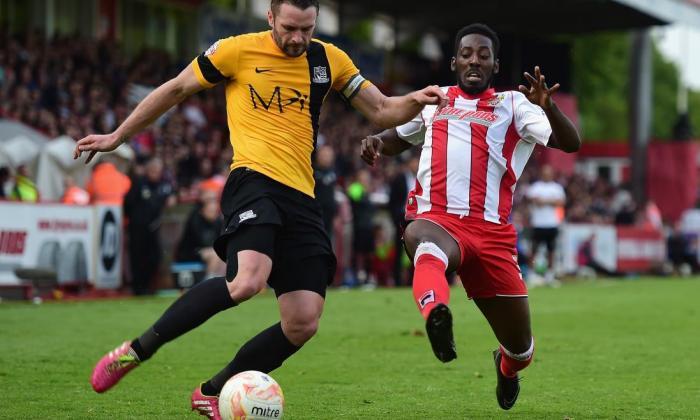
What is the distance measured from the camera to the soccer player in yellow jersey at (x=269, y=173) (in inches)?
251

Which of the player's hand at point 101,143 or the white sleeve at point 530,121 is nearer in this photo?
the player's hand at point 101,143

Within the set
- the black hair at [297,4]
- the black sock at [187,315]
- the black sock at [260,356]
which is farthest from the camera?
the black sock at [260,356]

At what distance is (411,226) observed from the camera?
23.2ft

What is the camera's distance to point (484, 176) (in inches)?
284

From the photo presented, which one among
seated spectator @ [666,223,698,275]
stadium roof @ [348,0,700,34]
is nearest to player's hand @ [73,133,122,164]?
seated spectator @ [666,223,698,275]

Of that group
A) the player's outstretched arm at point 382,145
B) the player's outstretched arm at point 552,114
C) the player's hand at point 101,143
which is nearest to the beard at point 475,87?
the player's outstretched arm at point 552,114

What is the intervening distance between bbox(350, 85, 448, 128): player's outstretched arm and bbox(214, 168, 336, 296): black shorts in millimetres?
646

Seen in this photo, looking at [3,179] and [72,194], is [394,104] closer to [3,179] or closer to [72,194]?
[3,179]

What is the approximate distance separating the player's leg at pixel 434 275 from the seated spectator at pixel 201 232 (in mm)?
11608

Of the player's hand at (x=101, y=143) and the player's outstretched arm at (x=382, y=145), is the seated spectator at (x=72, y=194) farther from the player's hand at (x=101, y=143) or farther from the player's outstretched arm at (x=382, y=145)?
the player's hand at (x=101, y=143)

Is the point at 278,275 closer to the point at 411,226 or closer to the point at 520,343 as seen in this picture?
the point at 411,226

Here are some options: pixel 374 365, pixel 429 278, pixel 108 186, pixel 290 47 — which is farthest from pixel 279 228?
pixel 108 186

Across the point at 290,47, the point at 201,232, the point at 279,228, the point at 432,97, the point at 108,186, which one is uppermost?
the point at 290,47

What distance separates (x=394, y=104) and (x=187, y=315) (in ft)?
5.26
